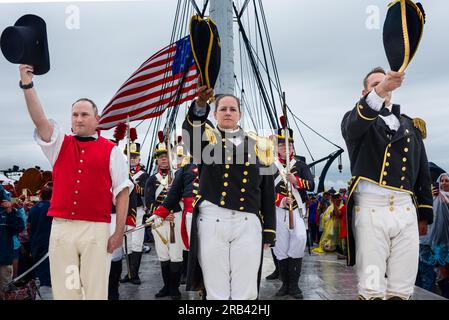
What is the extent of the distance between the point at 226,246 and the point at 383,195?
114 centimetres

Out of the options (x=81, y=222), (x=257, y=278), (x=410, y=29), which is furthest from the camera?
(x=257, y=278)

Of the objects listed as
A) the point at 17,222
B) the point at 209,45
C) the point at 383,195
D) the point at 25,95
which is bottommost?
the point at 17,222

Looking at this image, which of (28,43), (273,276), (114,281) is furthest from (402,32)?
(273,276)

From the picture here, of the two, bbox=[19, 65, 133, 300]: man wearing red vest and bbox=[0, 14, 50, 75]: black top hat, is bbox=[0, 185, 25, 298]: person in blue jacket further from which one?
bbox=[0, 14, 50, 75]: black top hat

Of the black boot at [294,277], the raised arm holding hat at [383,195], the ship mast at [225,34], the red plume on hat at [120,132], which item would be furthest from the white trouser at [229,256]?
the ship mast at [225,34]

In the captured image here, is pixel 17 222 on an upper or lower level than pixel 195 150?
lower

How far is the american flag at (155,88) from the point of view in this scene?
389 inches

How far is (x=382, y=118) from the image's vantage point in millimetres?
3273

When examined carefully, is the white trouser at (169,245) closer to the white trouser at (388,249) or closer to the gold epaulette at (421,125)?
the white trouser at (388,249)

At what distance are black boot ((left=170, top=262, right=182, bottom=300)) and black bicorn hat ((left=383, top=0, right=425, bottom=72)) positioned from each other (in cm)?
407

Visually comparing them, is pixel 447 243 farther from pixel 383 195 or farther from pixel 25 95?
pixel 25 95

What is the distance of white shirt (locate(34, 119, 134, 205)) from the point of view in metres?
3.11
